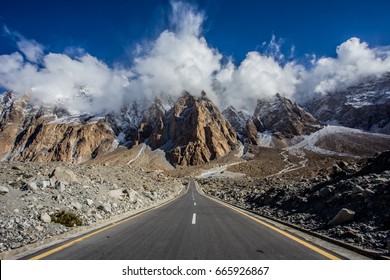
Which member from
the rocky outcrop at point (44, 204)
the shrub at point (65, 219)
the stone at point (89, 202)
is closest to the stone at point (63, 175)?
the rocky outcrop at point (44, 204)

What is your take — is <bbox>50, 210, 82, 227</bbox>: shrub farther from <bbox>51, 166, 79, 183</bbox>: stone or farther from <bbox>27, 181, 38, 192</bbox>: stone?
<bbox>51, 166, 79, 183</bbox>: stone

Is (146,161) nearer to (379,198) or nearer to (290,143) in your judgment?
(290,143)

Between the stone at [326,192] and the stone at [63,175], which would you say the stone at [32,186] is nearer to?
the stone at [63,175]

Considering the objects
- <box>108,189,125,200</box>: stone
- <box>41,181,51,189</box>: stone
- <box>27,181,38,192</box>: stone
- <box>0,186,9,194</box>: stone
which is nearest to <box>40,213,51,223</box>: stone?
<box>0,186,9,194</box>: stone

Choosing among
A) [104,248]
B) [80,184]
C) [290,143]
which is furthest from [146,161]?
[104,248]

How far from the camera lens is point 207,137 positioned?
7643 inches

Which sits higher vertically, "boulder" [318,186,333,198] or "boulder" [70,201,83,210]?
"boulder" [318,186,333,198]

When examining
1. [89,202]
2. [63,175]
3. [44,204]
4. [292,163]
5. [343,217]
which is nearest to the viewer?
[343,217]

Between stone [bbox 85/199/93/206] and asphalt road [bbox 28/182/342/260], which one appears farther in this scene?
stone [bbox 85/199/93/206]

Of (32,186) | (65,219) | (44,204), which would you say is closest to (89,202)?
(32,186)

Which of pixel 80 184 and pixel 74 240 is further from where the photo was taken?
pixel 80 184

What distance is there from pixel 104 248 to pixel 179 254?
6.51 feet

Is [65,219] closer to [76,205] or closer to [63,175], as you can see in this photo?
[76,205]
